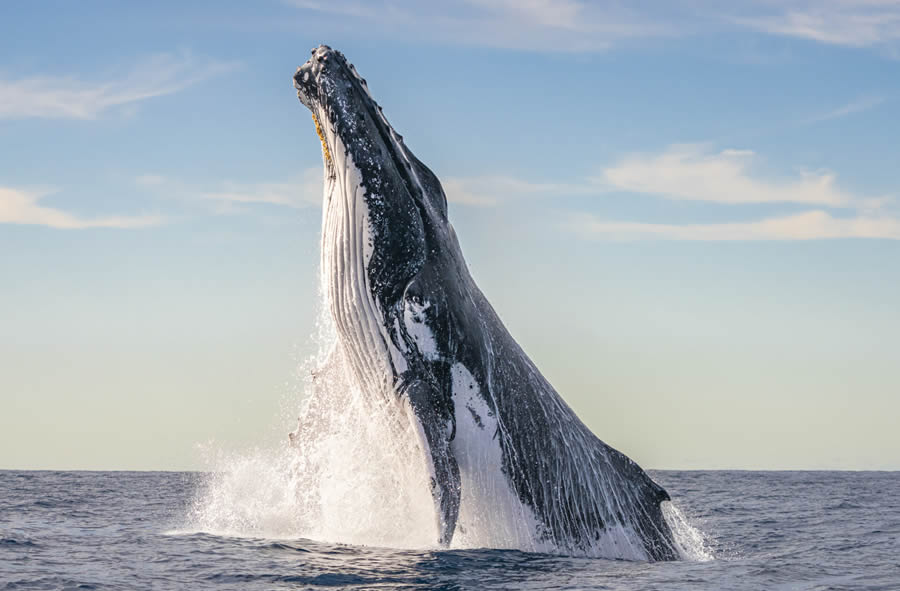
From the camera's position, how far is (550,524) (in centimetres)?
977

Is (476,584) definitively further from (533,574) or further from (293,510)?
(293,510)

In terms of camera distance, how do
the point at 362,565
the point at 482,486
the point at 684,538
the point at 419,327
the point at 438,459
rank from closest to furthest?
the point at 438,459 → the point at 362,565 → the point at 419,327 → the point at 482,486 → the point at 684,538

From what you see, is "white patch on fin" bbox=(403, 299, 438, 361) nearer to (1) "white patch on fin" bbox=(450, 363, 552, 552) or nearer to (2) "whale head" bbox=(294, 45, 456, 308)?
(2) "whale head" bbox=(294, 45, 456, 308)

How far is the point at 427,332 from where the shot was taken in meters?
9.16

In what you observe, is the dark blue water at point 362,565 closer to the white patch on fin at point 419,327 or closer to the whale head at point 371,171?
the white patch on fin at point 419,327

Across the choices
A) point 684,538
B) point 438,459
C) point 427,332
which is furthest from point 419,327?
point 684,538

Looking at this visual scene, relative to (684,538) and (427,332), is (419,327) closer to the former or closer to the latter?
(427,332)

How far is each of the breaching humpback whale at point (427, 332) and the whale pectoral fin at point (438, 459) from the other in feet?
0.04

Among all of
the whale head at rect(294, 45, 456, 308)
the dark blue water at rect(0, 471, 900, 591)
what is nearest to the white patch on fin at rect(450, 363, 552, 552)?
the dark blue water at rect(0, 471, 900, 591)

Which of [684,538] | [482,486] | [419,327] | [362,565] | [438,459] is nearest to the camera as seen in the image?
[438,459]

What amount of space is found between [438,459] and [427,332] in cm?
135

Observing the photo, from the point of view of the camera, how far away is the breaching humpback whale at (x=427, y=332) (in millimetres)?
9109

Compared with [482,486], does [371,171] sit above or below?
above

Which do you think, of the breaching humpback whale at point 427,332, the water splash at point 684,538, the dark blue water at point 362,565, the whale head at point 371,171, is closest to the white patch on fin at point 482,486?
the breaching humpback whale at point 427,332
